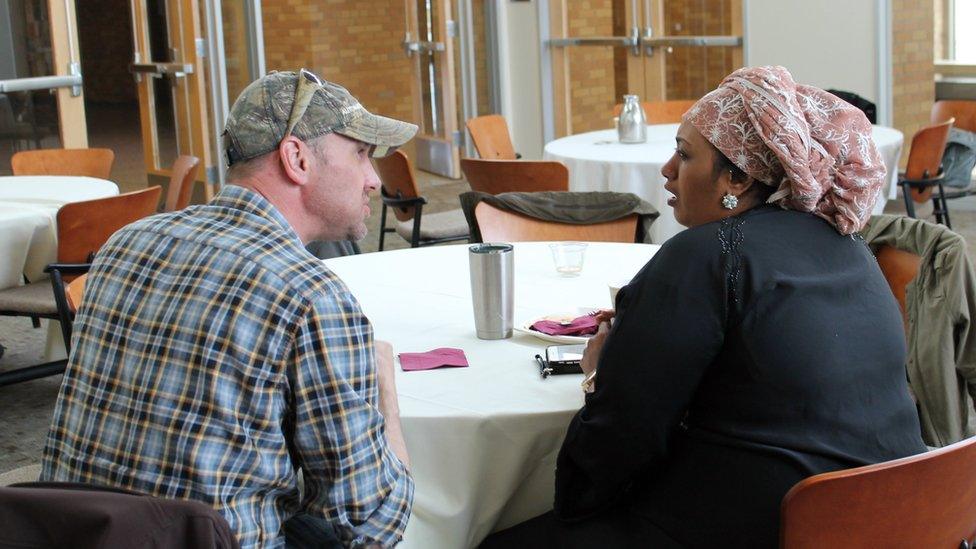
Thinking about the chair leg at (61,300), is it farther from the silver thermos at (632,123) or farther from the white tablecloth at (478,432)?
the silver thermos at (632,123)

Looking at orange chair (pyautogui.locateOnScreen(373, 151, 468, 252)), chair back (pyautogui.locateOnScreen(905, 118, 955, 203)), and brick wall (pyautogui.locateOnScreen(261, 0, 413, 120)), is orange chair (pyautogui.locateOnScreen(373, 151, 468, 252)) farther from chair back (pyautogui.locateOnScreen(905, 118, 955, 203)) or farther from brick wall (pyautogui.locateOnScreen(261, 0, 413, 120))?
brick wall (pyautogui.locateOnScreen(261, 0, 413, 120))

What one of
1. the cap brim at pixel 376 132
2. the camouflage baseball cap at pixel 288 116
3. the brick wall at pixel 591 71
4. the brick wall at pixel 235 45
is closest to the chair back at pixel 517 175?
the cap brim at pixel 376 132

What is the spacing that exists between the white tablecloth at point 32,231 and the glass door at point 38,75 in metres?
2.73

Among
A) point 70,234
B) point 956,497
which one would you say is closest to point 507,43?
point 70,234

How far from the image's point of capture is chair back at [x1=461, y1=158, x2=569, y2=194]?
471 cm

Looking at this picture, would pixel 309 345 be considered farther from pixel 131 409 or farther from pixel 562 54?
pixel 562 54

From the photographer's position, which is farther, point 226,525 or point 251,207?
point 251,207

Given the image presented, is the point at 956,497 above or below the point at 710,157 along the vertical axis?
below

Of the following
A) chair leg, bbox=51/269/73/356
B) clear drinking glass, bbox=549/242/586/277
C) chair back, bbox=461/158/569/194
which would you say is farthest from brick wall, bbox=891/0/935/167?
chair leg, bbox=51/269/73/356

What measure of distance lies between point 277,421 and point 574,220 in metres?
2.33

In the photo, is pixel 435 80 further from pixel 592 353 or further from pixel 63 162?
pixel 592 353

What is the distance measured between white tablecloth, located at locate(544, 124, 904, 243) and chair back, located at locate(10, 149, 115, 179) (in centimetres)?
214

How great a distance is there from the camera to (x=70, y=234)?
13.5 feet

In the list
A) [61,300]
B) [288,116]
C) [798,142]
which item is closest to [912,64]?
[61,300]
